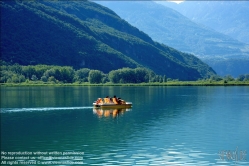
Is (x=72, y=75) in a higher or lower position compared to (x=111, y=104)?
higher

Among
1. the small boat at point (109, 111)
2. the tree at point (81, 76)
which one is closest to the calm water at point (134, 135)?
the small boat at point (109, 111)

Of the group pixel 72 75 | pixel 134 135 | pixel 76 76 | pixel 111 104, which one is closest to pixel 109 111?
pixel 111 104

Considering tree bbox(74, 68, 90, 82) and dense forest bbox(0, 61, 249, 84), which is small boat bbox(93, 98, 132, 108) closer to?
dense forest bbox(0, 61, 249, 84)

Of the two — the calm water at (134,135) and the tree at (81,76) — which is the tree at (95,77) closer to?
the tree at (81,76)

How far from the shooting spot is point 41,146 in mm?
30516

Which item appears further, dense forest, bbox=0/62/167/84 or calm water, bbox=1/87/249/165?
dense forest, bbox=0/62/167/84

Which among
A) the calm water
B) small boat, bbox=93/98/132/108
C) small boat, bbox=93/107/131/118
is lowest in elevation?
the calm water

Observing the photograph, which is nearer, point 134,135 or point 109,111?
point 134,135

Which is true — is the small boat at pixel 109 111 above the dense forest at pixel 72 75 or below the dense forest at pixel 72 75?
below

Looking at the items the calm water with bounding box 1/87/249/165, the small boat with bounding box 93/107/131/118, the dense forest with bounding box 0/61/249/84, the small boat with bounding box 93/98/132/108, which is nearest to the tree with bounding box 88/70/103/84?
the dense forest with bounding box 0/61/249/84

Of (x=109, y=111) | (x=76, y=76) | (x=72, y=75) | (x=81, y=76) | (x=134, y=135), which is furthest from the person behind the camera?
(x=81, y=76)

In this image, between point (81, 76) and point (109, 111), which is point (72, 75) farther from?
point (109, 111)

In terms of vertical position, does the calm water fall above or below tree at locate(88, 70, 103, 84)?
below

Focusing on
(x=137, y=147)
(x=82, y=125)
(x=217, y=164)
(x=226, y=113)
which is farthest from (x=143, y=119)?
(x=217, y=164)
